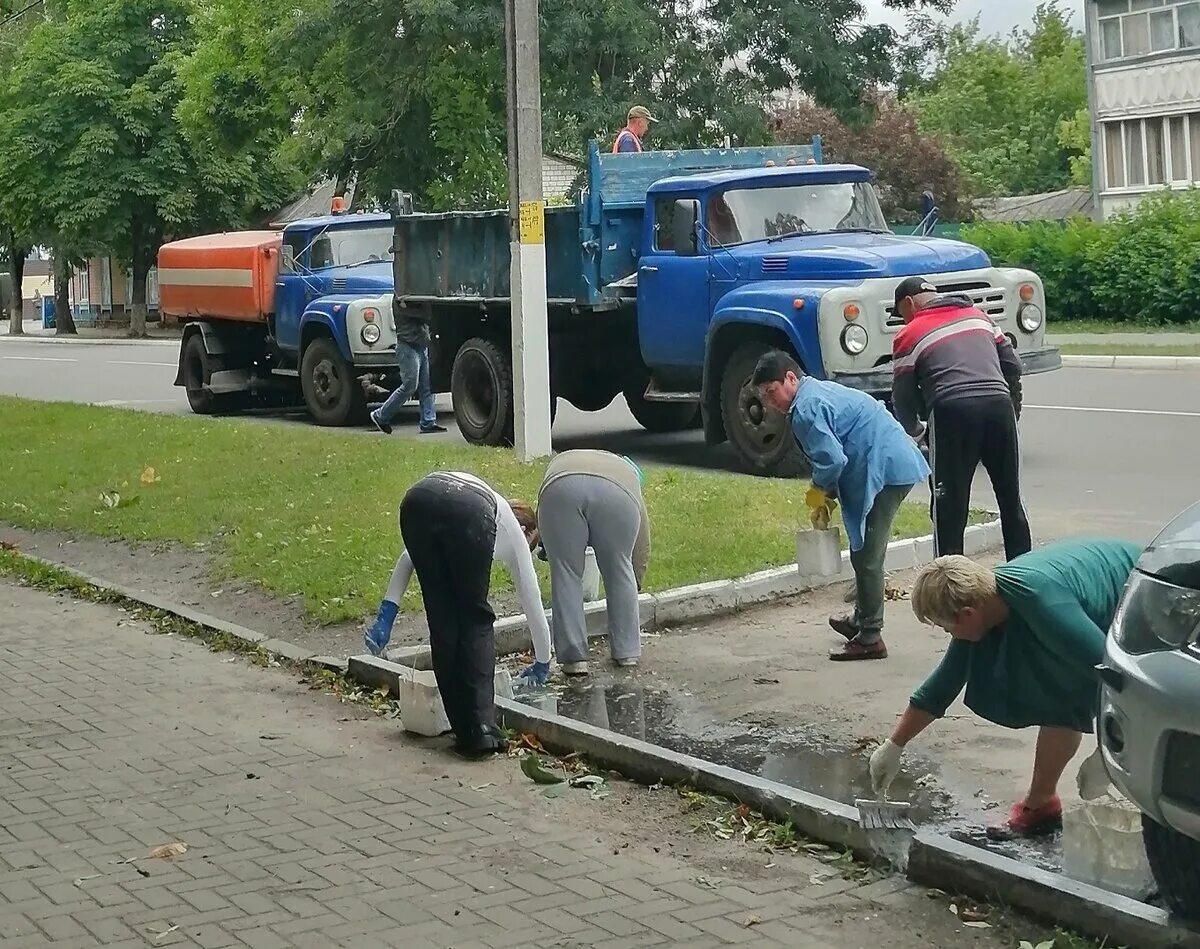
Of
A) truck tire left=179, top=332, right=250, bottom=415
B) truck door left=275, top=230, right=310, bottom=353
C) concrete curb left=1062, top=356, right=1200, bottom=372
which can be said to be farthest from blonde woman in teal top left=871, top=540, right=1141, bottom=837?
concrete curb left=1062, top=356, right=1200, bottom=372

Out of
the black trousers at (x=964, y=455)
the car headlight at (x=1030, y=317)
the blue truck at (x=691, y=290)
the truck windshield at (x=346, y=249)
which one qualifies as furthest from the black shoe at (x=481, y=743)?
the truck windshield at (x=346, y=249)

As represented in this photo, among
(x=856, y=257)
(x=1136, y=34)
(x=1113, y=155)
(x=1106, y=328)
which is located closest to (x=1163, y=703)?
(x=856, y=257)

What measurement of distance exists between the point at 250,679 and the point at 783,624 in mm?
2652

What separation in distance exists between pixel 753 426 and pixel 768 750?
704cm

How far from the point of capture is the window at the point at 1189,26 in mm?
42250

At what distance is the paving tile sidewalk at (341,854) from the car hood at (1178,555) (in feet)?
3.77

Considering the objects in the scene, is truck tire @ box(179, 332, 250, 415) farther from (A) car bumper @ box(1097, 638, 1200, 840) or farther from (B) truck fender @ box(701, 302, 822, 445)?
(A) car bumper @ box(1097, 638, 1200, 840)

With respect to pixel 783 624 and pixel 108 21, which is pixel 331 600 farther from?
pixel 108 21

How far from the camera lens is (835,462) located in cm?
742

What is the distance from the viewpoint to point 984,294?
44.0 ft

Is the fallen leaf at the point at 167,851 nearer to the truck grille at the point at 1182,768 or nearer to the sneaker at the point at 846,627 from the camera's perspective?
the truck grille at the point at 1182,768

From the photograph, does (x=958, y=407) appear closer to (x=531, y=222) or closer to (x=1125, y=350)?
(x=531, y=222)

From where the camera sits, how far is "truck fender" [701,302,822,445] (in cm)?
1281

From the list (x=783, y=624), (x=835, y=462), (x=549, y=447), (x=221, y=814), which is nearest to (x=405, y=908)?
(x=221, y=814)
